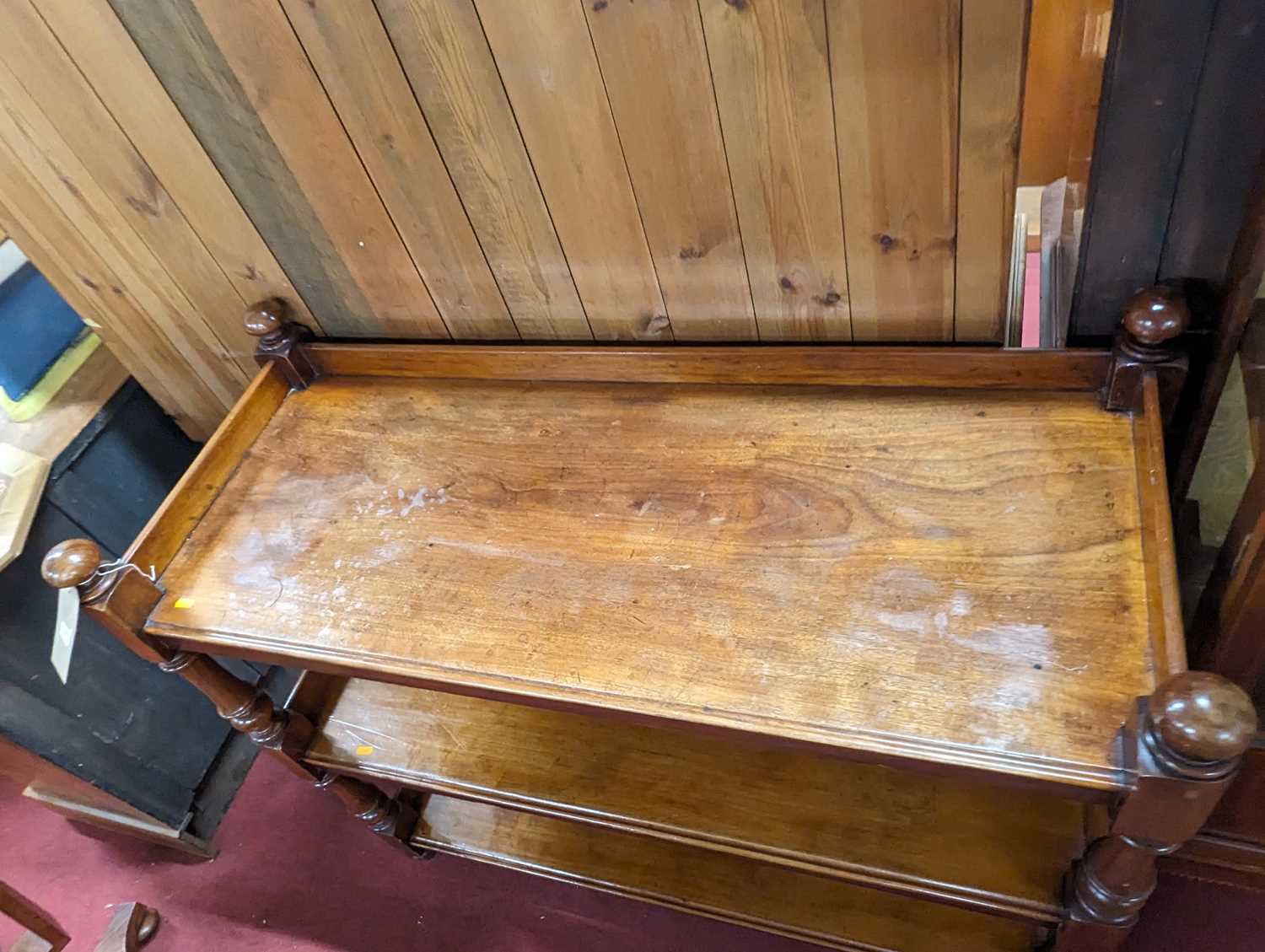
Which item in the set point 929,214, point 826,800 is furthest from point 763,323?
point 826,800

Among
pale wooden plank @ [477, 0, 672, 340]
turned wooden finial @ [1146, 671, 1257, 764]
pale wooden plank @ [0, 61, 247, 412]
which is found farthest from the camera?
pale wooden plank @ [0, 61, 247, 412]

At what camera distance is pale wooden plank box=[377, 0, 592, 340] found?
947 millimetres

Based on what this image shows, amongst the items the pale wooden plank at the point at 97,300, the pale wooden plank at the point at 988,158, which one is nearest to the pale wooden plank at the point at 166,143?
the pale wooden plank at the point at 97,300

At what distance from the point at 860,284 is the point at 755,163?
0.62ft

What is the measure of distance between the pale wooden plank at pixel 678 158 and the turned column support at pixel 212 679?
0.76 m

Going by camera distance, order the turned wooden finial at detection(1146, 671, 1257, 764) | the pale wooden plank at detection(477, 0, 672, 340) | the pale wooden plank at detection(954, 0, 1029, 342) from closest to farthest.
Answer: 1. the turned wooden finial at detection(1146, 671, 1257, 764)
2. the pale wooden plank at detection(954, 0, 1029, 342)
3. the pale wooden plank at detection(477, 0, 672, 340)

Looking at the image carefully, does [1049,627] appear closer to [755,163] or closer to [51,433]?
[755,163]

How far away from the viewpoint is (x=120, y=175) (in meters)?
1.25

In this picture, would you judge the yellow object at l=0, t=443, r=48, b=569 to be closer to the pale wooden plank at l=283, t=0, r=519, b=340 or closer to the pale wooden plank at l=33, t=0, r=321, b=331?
the pale wooden plank at l=33, t=0, r=321, b=331

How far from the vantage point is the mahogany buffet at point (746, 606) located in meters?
0.83

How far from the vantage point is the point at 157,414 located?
1.66m

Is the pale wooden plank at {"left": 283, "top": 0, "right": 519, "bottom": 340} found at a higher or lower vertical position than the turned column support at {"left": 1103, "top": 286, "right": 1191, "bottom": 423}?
higher

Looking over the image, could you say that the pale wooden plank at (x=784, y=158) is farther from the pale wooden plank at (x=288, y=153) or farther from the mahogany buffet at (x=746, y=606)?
the pale wooden plank at (x=288, y=153)

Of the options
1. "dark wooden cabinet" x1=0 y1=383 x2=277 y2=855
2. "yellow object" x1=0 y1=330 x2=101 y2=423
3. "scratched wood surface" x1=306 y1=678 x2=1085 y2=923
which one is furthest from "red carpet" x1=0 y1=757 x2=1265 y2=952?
"yellow object" x1=0 y1=330 x2=101 y2=423
